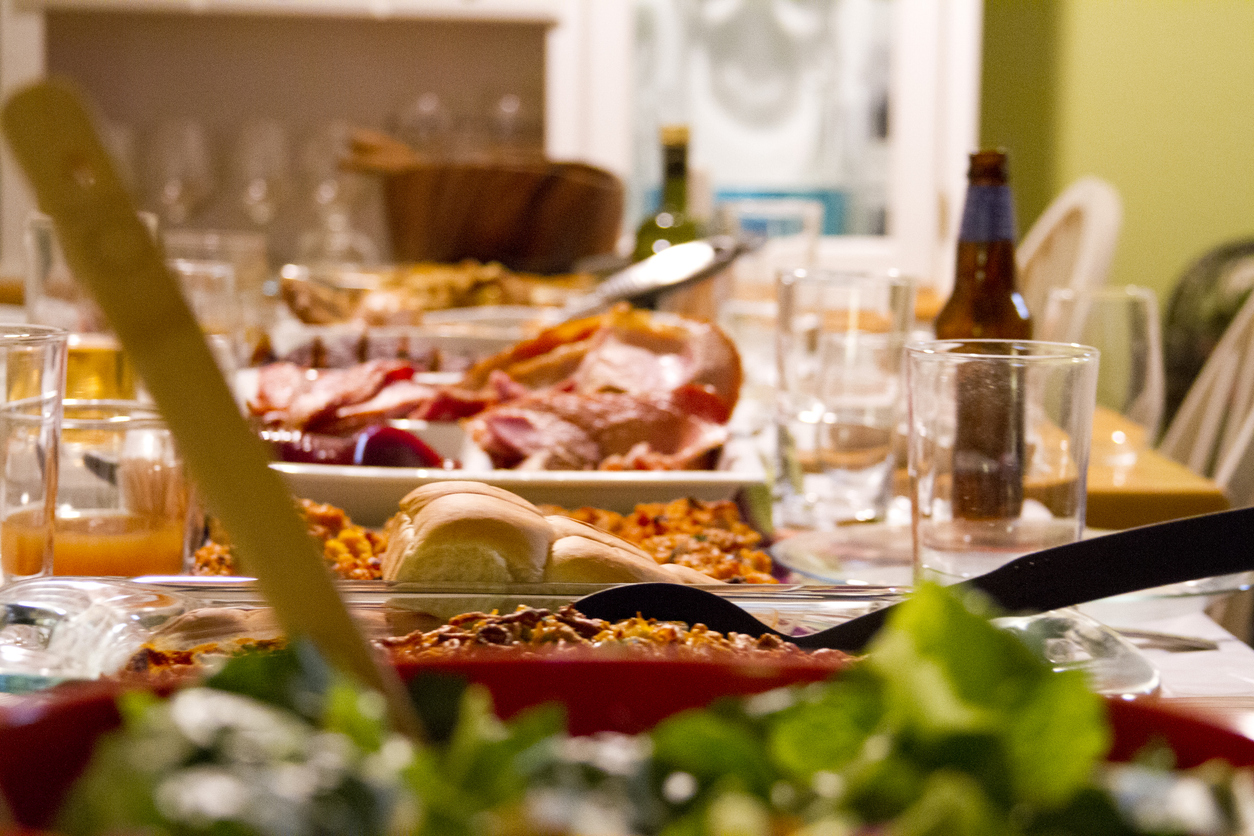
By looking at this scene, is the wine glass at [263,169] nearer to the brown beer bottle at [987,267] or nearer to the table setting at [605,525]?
the table setting at [605,525]

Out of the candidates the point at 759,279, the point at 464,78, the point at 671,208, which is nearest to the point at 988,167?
the point at 759,279

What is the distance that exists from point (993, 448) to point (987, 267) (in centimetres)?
33

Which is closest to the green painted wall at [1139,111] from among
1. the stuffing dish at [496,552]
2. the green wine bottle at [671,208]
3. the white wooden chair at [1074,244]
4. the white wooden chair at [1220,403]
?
the white wooden chair at [1074,244]

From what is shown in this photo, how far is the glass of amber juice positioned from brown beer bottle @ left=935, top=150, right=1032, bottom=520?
42 centimetres

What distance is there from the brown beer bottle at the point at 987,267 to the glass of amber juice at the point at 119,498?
56 cm

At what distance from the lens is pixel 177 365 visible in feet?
0.79

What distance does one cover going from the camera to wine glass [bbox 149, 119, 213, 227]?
3.49 metres

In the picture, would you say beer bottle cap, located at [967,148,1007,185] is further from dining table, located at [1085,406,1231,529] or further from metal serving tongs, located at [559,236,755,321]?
metal serving tongs, located at [559,236,755,321]

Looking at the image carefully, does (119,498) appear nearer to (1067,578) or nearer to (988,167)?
(1067,578)

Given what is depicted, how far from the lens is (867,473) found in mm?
925

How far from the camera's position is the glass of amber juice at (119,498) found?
26.5 inches

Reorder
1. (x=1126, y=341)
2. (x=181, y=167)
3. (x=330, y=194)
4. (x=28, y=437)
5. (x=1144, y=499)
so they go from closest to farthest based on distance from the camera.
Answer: (x=28, y=437) < (x=1144, y=499) < (x=1126, y=341) < (x=181, y=167) < (x=330, y=194)

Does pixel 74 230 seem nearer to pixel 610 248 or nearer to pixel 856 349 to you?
pixel 856 349

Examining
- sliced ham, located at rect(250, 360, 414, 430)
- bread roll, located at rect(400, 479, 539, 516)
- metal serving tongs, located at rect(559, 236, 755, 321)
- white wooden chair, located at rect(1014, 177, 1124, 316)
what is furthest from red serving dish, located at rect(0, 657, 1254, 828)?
white wooden chair, located at rect(1014, 177, 1124, 316)
